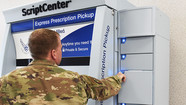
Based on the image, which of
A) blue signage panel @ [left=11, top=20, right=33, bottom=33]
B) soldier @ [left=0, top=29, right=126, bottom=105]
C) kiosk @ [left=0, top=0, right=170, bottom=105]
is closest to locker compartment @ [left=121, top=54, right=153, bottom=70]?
kiosk @ [left=0, top=0, right=170, bottom=105]

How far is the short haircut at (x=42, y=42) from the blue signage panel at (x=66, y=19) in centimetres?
66

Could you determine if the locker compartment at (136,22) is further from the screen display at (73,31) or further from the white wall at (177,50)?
the white wall at (177,50)

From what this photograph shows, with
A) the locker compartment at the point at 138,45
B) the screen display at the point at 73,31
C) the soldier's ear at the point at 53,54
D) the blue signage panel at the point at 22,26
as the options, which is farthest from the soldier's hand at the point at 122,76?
the blue signage panel at the point at 22,26

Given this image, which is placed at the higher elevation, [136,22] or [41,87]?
[136,22]

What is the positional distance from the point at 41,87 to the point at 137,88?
3.05 feet

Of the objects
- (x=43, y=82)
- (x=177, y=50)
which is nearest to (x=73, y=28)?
(x=43, y=82)

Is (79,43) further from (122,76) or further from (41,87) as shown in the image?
(41,87)

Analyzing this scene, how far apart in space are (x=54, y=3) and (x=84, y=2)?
1.21 ft

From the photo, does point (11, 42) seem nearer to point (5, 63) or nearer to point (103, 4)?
point (5, 63)

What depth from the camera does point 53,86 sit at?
1.46 metres

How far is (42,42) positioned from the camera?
1.49 metres

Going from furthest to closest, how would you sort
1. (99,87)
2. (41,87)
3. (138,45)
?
(138,45)
(99,87)
(41,87)

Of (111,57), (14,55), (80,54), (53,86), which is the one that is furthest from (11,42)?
(53,86)

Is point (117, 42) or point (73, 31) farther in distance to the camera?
point (73, 31)
